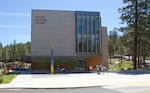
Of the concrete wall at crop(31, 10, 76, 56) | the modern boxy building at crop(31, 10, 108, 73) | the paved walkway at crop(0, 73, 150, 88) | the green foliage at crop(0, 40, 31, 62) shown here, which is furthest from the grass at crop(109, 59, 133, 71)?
the green foliage at crop(0, 40, 31, 62)

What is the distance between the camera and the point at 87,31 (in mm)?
70938

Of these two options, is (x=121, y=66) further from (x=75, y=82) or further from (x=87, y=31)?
(x=75, y=82)

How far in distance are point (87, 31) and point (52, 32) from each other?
7.47m

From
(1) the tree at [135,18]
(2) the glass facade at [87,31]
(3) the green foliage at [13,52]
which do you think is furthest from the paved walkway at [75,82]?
(3) the green foliage at [13,52]

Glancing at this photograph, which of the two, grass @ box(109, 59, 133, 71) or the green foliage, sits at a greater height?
the green foliage

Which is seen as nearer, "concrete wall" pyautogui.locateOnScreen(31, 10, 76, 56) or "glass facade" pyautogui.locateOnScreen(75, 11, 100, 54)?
"concrete wall" pyautogui.locateOnScreen(31, 10, 76, 56)

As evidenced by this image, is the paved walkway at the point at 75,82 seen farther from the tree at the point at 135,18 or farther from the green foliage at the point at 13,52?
the green foliage at the point at 13,52

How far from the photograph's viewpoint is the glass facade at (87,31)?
70.9 metres

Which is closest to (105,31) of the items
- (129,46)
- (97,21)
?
(97,21)

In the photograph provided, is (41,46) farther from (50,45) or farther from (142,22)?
(142,22)

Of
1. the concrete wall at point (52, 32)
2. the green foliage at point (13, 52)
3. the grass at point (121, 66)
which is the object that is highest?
the concrete wall at point (52, 32)

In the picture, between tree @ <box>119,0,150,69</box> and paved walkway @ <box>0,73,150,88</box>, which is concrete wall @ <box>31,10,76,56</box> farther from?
paved walkway @ <box>0,73,150,88</box>

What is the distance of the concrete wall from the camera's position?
69.7 meters

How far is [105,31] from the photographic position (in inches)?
3063
